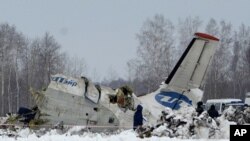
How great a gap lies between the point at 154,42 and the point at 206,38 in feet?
103

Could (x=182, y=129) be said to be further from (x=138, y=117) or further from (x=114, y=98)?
(x=114, y=98)

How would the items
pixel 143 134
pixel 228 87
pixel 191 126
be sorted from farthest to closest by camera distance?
pixel 228 87 → pixel 191 126 → pixel 143 134

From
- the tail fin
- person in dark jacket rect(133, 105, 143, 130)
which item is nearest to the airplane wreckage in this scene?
the tail fin

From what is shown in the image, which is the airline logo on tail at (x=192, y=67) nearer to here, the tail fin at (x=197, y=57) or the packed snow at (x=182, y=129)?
the tail fin at (x=197, y=57)

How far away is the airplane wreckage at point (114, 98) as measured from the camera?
68.3ft

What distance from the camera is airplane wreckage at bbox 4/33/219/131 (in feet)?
68.3

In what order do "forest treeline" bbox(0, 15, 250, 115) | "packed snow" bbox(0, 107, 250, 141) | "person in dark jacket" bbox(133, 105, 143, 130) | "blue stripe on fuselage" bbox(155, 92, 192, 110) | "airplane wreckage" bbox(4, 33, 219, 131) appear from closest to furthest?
"packed snow" bbox(0, 107, 250, 141)
"person in dark jacket" bbox(133, 105, 143, 130)
"airplane wreckage" bbox(4, 33, 219, 131)
"blue stripe on fuselage" bbox(155, 92, 192, 110)
"forest treeline" bbox(0, 15, 250, 115)

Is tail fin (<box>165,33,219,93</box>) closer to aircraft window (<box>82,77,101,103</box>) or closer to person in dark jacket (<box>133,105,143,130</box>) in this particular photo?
person in dark jacket (<box>133,105,143,130</box>)

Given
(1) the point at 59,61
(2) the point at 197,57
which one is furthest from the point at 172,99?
(1) the point at 59,61

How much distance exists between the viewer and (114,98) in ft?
70.1

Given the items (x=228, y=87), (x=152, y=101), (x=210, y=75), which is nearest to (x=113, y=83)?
(x=228, y=87)

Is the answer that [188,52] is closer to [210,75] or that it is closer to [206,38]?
[206,38]

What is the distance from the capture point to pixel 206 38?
21.8 metres

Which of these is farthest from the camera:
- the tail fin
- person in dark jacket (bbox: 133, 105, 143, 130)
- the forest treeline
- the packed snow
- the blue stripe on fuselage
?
the forest treeline
